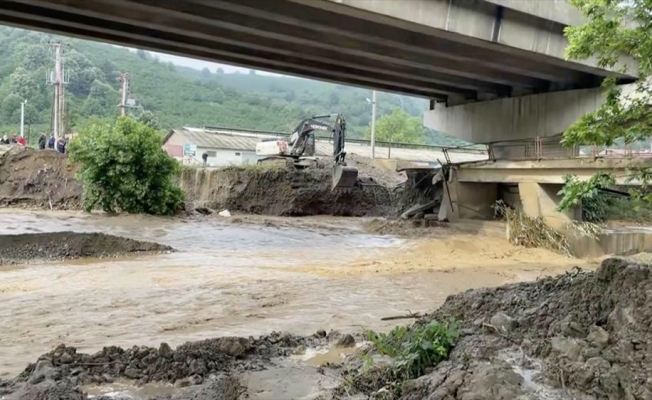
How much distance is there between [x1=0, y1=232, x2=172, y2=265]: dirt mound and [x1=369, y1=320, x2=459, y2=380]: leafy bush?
11.8m

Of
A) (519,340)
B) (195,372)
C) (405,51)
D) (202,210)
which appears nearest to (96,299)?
(195,372)

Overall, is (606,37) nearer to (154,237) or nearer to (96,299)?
(96,299)

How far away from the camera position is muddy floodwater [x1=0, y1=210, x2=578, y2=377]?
7.73 m

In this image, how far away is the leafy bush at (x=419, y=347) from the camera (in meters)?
4.36

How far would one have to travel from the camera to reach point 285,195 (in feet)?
92.3

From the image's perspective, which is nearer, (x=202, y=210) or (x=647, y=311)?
(x=647, y=311)

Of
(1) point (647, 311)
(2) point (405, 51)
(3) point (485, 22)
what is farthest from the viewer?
(2) point (405, 51)

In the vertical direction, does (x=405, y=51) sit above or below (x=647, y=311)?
above

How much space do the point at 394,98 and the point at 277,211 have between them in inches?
5137

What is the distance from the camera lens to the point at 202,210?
85.9 ft

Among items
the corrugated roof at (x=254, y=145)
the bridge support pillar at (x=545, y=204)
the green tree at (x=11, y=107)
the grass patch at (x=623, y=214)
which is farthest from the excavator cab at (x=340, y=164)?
the green tree at (x=11, y=107)

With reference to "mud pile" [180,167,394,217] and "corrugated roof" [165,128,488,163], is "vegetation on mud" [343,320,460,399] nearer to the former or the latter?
"mud pile" [180,167,394,217]

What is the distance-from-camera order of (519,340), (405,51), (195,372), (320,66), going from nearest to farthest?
1. (519,340)
2. (195,372)
3. (405,51)
4. (320,66)

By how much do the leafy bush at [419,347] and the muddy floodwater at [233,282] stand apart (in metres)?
2.56
